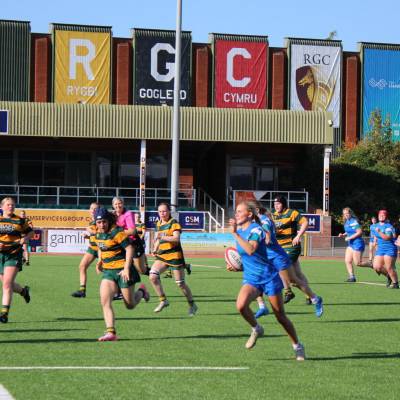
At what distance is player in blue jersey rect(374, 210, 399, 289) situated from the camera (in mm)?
22178

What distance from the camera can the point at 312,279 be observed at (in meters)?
25.8

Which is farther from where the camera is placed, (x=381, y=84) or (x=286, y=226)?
(x=381, y=84)

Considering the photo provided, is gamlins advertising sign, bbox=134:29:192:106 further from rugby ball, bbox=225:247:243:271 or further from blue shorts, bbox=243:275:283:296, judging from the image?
blue shorts, bbox=243:275:283:296

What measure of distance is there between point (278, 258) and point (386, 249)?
9.68 metres

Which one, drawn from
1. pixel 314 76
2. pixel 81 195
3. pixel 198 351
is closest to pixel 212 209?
pixel 81 195

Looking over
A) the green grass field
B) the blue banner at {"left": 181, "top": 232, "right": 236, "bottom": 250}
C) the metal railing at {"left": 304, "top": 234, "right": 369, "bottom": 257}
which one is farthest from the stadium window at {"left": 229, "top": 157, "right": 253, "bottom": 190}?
the green grass field

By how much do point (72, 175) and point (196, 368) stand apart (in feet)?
155

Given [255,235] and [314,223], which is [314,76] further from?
[255,235]

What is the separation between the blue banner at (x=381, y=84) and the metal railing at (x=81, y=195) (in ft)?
57.9

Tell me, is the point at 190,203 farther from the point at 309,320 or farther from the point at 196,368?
the point at 196,368

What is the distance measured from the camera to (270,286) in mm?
10047

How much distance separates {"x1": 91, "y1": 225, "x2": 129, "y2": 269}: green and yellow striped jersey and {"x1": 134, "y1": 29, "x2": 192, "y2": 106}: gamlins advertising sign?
49451mm

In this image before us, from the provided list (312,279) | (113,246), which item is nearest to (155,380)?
(113,246)

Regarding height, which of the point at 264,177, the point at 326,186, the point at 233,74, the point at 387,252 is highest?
the point at 233,74
